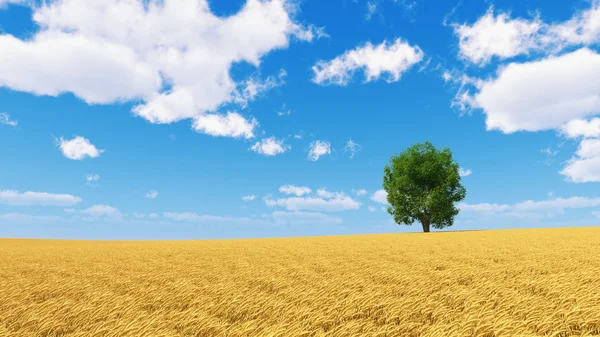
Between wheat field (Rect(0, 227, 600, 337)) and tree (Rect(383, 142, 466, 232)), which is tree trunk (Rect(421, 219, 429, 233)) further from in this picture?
wheat field (Rect(0, 227, 600, 337))

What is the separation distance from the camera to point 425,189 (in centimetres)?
4428

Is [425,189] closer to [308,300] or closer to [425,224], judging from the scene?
[425,224]

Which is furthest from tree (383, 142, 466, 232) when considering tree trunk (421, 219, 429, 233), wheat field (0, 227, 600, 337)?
wheat field (0, 227, 600, 337)

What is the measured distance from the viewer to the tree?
140 ft

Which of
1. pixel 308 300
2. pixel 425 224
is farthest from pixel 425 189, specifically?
pixel 308 300

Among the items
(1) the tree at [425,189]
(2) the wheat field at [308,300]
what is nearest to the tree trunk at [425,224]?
(1) the tree at [425,189]

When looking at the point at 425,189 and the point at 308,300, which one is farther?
the point at 425,189

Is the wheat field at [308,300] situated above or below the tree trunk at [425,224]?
below

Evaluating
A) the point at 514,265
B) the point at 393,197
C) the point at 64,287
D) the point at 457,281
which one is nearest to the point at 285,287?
the point at 457,281

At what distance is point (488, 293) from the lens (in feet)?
20.8

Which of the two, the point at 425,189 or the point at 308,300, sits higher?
the point at 425,189

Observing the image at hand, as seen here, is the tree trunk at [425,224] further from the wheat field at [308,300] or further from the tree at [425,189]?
the wheat field at [308,300]

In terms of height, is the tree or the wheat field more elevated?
the tree

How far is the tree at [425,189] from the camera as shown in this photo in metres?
42.5
